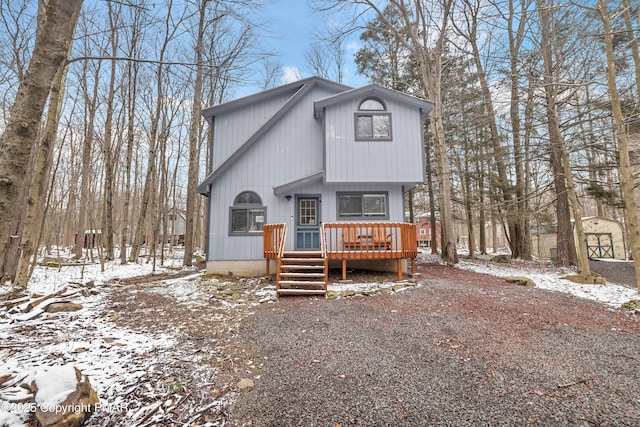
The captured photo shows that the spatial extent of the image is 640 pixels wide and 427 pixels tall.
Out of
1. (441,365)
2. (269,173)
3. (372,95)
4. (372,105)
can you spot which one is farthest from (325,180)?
(441,365)

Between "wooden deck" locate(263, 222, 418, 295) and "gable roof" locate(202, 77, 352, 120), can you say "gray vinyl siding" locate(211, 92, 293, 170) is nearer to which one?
"gable roof" locate(202, 77, 352, 120)

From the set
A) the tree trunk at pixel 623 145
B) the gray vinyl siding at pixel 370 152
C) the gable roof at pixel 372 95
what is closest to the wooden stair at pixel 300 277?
the gray vinyl siding at pixel 370 152

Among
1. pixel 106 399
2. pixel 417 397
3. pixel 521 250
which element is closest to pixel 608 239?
pixel 521 250

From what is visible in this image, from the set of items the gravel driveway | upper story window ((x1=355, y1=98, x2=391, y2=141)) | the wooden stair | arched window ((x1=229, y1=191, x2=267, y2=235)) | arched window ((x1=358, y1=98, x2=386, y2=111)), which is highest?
arched window ((x1=358, y1=98, x2=386, y2=111))

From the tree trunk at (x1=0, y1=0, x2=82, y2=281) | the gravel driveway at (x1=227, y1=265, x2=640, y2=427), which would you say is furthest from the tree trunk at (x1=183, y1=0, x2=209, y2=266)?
the tree trunk at (x1=0, y1=0, x2=82, y2=281)

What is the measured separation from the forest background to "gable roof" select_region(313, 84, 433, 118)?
2091 mm

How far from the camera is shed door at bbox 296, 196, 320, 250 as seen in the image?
8.85m

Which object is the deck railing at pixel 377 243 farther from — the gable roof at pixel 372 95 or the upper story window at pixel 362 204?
the gable roof at pixel 372 95

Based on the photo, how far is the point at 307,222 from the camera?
351 inches

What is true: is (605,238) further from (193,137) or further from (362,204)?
(193,137)

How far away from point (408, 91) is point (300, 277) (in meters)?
12.7

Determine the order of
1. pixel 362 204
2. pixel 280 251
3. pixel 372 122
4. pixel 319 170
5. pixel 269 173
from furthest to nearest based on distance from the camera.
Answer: pixel 319 170 < pixel 269 173 < pixel 362 204 < pixel 372 122 < pixel 280 251

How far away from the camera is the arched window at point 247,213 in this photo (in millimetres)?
8680

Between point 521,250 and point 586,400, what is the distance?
13631 mm
